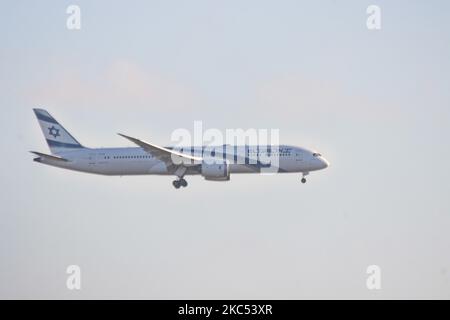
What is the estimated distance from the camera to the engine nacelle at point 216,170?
267ft

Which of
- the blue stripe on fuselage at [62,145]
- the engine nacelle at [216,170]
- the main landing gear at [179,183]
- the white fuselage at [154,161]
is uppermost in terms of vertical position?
the blue stripe on fuselage at [62,145]

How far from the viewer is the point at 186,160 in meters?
83.1

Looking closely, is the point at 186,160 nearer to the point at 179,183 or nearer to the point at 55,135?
the point at 179,183

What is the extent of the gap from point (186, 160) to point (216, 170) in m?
3.12

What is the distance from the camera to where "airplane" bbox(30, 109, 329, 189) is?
82500 millimetres

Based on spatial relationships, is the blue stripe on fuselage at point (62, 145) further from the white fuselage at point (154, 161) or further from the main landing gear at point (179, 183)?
the main landing gear at point (179, 183)

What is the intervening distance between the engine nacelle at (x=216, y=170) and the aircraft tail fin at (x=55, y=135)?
14.4 m

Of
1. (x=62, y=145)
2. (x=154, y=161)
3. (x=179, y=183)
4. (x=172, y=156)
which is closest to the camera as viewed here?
(x=172, y=156)

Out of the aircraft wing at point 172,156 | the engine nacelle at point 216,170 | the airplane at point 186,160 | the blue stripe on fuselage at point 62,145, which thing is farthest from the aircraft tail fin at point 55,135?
the engine nacelle at point 216,170

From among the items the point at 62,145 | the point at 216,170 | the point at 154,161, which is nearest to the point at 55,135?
the point at 62,145

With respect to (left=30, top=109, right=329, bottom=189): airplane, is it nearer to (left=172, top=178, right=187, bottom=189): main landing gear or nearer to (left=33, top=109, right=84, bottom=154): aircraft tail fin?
(left=172, top=178, right=187, bottom=189): main landing gear

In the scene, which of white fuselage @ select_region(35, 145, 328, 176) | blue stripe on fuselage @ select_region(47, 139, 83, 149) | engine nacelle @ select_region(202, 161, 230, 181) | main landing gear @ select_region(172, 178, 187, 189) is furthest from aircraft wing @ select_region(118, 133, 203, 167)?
blue stripe on fuselage @ select_region(47, 139, 83, 149)

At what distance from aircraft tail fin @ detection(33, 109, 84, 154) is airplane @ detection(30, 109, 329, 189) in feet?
8.21
